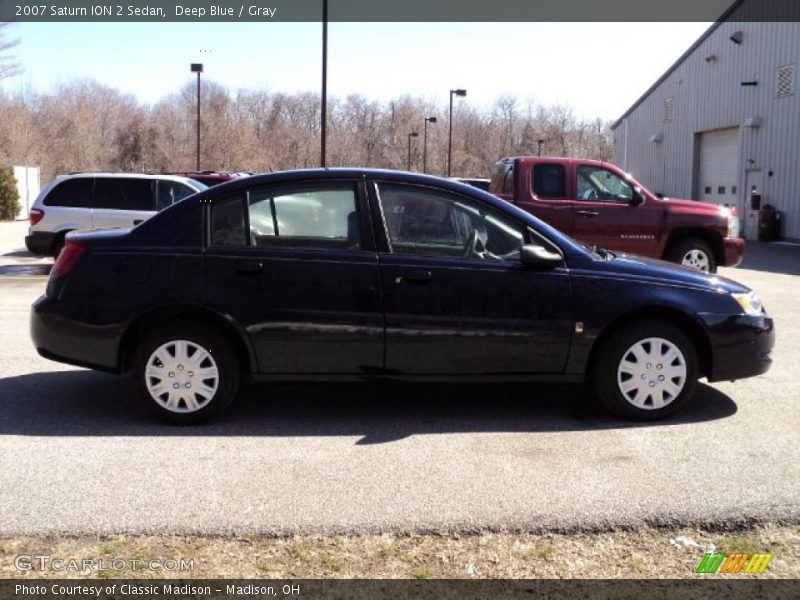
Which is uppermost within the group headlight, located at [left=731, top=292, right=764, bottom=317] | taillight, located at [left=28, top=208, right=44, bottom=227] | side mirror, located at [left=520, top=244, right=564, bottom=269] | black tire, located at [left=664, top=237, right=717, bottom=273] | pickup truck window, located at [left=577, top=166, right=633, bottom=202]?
pickup truck window, located at [left=577, top=166, right=633, bottom=202]

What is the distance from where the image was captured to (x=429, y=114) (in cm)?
8781

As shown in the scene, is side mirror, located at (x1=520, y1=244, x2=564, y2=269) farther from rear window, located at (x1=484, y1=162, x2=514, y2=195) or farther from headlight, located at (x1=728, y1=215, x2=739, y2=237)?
headlight, located at (x1=728, y1=215, x2=739, y2=237)

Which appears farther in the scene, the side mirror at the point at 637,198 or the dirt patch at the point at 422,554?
the side mirror at the point at 637,198

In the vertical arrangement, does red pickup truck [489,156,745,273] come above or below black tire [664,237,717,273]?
Answer: above

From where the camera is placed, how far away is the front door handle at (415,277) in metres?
5.11

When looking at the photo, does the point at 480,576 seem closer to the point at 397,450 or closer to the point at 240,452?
the point at 397,450

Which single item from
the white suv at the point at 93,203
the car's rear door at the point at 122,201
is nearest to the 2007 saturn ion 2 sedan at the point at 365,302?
the white suv at the point at 93,203

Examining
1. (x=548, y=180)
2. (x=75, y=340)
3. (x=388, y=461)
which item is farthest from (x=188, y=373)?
(x=548, y=180)

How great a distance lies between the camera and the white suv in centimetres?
1337

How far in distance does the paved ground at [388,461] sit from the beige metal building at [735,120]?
805 inches

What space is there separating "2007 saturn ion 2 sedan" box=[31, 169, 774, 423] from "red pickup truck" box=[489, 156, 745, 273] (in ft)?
21.0

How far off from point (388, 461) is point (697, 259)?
8.78 m

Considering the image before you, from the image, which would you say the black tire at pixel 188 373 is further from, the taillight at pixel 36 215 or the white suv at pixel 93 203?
the taillight at pixel 36 215

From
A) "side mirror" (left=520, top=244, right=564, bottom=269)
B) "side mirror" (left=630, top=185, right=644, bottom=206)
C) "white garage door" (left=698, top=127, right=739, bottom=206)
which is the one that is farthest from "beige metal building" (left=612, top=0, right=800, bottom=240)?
"side mirror" (left=520, top=244, right=564, bottom=269)
